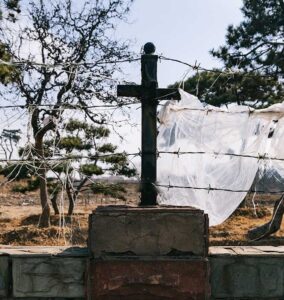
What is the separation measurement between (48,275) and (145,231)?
526 mm

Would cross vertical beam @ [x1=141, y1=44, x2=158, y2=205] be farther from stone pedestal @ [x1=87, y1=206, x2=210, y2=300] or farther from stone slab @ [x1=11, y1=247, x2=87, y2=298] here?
stone slab @ [x1=11, y1=247, x2=87, y2=298]

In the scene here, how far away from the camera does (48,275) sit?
2842 mm

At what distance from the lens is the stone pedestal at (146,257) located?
9.16 feet

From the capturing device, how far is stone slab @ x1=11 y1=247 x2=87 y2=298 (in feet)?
9.30

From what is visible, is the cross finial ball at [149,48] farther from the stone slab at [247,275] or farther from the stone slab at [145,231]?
the stone slab at [247,275]

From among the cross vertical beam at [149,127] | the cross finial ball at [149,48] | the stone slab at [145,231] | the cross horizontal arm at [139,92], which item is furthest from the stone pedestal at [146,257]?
the cross finial ball at [149,48]

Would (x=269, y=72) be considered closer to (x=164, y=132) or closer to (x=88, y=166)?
(x=88, y=166)

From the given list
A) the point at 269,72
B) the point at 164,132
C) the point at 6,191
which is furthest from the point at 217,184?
the point at 6,191

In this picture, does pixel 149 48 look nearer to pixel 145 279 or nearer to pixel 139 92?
pixel 139 92

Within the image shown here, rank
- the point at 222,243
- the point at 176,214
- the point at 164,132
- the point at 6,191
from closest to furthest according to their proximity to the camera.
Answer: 1. the point at 176,214
2. the point at 164,132
3. the point at 222,243
4. the point at 6,191

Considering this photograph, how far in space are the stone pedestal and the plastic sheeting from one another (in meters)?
2.76

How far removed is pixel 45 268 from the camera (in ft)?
9.32

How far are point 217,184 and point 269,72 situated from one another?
5604 mm

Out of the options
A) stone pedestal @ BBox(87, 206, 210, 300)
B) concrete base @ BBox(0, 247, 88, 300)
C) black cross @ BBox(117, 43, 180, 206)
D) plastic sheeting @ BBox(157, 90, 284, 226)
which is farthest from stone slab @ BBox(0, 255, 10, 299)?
plastic sheeting @ BBox(157, 90, 284, 226)
